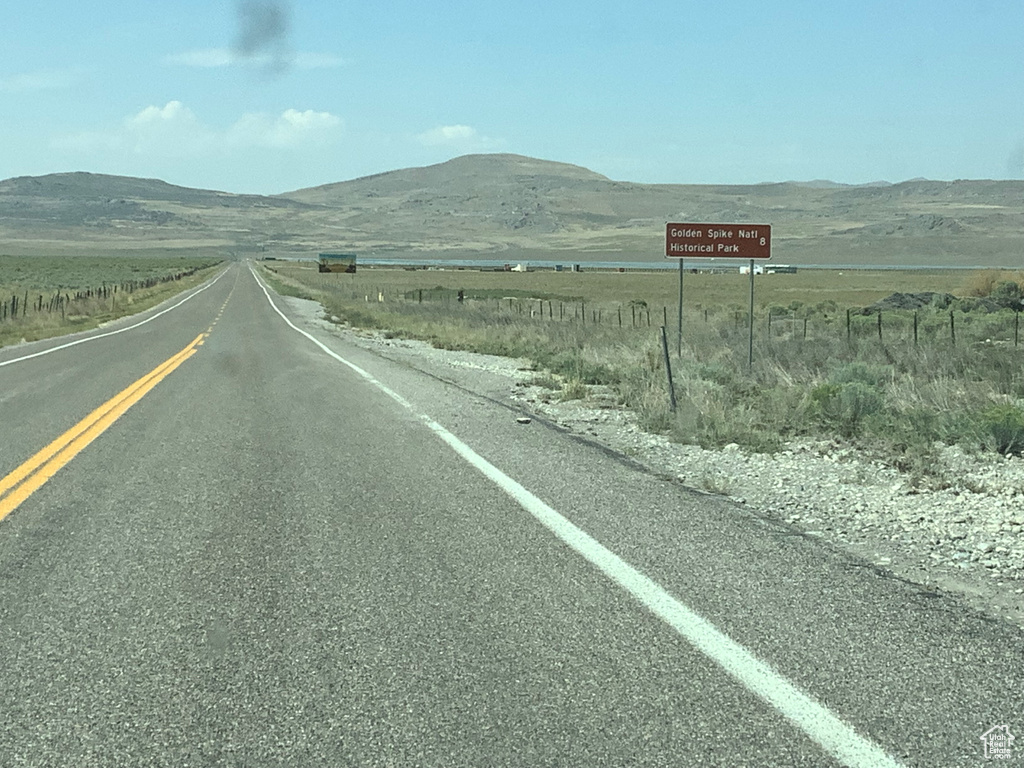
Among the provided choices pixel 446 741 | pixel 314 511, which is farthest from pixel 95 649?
pixel 314 511

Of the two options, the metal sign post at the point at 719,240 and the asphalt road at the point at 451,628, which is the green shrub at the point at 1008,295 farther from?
the asphalt road at the point at 451,628

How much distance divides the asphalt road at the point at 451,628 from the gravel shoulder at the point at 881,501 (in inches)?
13.8

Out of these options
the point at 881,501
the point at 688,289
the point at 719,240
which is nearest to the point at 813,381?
the point at 719,240

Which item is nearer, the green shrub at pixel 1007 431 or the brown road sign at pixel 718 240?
the green shrub at pixel 1007 431

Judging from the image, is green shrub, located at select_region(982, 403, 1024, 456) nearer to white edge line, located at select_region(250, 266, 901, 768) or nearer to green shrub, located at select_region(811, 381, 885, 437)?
green shrub, located at select_region(811, 381, 885, 437)

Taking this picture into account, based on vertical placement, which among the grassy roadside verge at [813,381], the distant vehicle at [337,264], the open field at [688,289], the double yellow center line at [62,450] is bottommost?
the open field at [688,289]

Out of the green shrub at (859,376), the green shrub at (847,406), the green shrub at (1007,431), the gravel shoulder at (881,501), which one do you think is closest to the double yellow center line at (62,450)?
the gravel shoulder at (881,501)

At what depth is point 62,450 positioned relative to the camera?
9.76 metres

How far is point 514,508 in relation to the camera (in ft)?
24.5

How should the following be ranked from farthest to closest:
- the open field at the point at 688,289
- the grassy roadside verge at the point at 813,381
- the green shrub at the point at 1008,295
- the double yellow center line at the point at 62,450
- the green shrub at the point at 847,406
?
1. the open field at the point at 688,289
2. the green shrub at the point at 1008,295
3. the green shrub at the point at 847,406
4. the grassy roadside verge at the point at 813,381
5. the double yellow center line at the point at 62,450

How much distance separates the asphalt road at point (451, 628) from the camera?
12.6 ft

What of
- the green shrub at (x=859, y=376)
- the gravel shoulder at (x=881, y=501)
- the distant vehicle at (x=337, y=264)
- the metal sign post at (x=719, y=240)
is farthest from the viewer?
the distant vehicle at (x=337, y=264)

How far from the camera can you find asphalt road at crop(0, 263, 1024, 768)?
12.6 feet

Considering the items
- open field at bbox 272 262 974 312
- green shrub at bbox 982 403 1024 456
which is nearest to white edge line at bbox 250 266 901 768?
green shrub at bbox 982 403 1024 456
